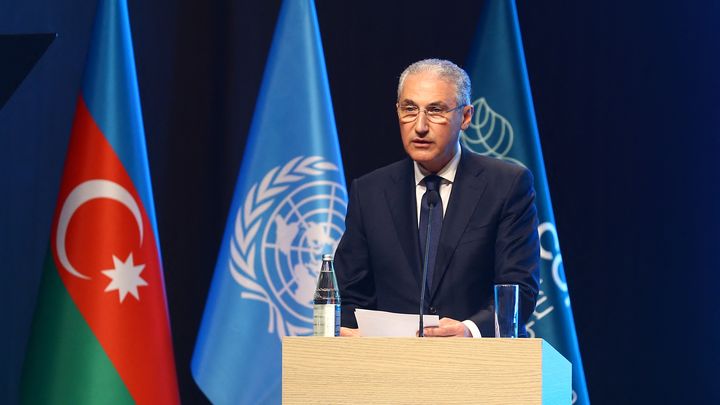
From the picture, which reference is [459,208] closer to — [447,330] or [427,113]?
[427,113]

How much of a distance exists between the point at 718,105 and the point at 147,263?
2489 millimetres

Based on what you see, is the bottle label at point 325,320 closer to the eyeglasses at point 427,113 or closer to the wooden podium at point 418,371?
the wooden podium at point 418,371

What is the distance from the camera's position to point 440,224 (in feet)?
9.73

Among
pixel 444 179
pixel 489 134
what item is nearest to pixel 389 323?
pixel 444 179

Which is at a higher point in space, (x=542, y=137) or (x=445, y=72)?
(x=445, y=72)

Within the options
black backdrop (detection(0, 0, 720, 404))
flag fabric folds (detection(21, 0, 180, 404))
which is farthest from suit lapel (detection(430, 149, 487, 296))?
black backdrop (detection(0, 0, 720, 404))

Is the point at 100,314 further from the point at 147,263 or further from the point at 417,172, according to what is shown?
the point at 417,172

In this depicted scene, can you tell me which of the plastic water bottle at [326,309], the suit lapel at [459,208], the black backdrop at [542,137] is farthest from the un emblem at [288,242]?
the plastic water bottle at [326,309]

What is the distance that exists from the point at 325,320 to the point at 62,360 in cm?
167

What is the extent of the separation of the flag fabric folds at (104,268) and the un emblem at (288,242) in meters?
0.37

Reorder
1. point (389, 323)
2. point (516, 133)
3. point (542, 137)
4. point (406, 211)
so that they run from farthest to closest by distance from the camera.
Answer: point (542, 137) < point (516, 133) < point (406, 211) < point (389, 323)

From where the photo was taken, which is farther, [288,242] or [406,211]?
[288,242]

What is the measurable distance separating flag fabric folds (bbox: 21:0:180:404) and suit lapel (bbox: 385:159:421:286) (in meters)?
1.28

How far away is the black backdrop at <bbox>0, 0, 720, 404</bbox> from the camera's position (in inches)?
165
